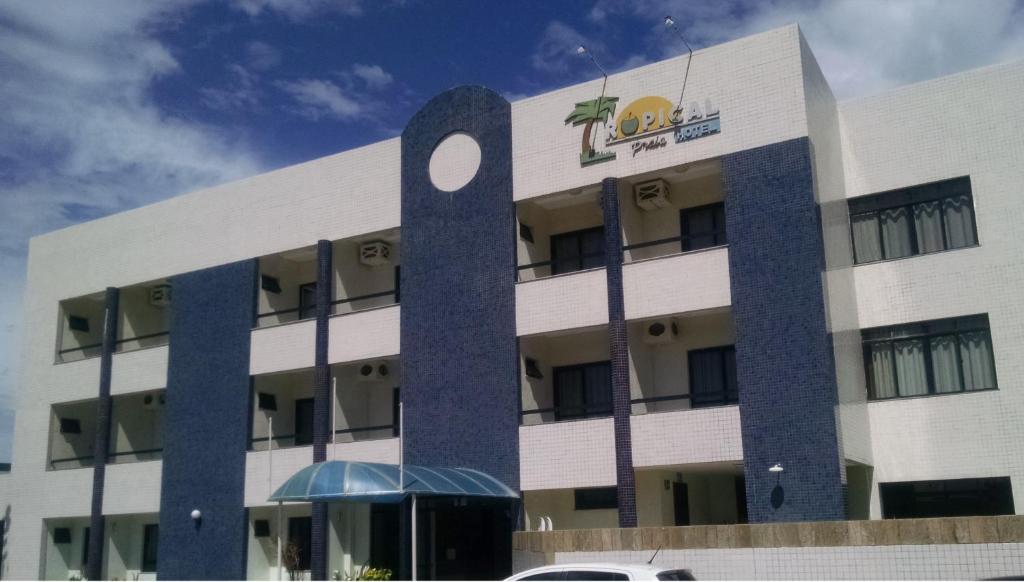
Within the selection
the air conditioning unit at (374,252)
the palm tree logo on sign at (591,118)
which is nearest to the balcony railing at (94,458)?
the air conditioning unit at (374,252)

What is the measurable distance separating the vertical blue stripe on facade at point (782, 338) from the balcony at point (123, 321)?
19546 mm

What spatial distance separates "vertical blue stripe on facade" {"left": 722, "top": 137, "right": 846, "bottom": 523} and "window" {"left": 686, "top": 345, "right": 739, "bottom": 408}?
259 centimetres

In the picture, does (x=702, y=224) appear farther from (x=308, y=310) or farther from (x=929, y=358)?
(x=308, y=310)

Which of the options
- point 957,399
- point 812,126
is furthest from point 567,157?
point 957,399

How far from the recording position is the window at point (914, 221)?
23.9m

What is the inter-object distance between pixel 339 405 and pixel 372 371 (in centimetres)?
134

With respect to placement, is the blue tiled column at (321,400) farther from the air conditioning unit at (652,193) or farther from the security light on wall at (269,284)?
the air conditioning unit at (652,193)

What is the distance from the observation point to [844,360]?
23016 mm

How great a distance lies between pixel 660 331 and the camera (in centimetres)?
2570

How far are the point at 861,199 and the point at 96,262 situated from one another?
2460 centimetres

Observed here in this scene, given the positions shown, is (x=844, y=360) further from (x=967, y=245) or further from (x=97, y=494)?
Answer: (x=97, y=494)

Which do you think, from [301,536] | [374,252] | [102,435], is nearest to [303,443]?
[301,536]

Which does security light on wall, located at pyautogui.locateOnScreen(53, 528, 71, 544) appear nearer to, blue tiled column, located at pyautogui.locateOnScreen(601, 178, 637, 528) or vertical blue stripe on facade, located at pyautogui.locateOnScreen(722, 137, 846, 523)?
blue tiled column, located at pyautogui.locateOnScreen(601, 178, 637, 528)

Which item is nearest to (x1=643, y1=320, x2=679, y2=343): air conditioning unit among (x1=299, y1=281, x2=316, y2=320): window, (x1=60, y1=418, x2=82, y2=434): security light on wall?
(x1=299, y1=281, x2=316, y2=320): window
